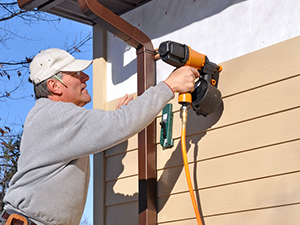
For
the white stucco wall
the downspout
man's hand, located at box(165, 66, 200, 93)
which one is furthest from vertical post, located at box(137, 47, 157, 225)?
man's hand, located at box(165, 66, 200, 93)

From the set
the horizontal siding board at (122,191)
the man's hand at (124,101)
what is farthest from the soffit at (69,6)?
the horizontal siding board at (122,191)

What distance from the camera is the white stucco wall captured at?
2.28 metres

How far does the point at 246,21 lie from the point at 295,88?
542 millimetres

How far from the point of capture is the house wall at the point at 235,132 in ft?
6.91

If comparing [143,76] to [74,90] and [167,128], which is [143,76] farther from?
[74,90]

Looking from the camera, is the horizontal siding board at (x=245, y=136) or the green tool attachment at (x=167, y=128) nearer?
the horizontal siding board at (x=245, y=136)

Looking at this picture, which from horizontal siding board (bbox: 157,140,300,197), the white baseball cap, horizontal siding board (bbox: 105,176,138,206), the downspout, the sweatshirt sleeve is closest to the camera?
the sweatshirt sleeve

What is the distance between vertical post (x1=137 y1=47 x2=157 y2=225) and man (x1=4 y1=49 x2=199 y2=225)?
521mm

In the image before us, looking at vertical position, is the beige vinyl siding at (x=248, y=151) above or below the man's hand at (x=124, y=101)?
below

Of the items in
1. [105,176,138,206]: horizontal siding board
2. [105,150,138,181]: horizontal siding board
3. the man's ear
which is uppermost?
the man's ear

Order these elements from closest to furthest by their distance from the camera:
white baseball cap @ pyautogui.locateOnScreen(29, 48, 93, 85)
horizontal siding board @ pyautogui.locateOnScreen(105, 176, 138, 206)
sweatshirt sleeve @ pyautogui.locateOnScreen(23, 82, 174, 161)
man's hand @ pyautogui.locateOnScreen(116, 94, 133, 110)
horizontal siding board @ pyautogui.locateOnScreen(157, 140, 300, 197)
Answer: sweatshirt sleeve @ pyautogui.locateOnScreen(23, 82, 174, 161)
horizontal siding board @ pyautogui.locateOnScreen(157, 140, 300, 197)
white baseball cap @ pyautogui.locateOnScreen(29, 48, 93, 85)
horizontal siding board @ pyautogui.locateOnScreen(105, 176, 138, 206)
man's hand @ pyautogui.locateOnScreen(116, 94, 133, 110)

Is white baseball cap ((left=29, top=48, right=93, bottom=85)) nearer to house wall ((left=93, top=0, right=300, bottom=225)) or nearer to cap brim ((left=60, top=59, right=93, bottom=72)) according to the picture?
cap brim ((left=60, top=59, right=93, bottom=72))

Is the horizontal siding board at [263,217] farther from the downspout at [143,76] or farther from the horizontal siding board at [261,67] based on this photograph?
the horizontal siding board at [261,67]

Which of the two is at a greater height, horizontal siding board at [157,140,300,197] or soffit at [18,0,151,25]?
soffit at [18,0,151,25]
